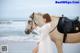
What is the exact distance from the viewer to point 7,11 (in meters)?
2.35

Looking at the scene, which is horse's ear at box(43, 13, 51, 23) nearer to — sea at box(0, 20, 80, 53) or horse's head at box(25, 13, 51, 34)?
horse's head at box(25, 13, 51, 34)

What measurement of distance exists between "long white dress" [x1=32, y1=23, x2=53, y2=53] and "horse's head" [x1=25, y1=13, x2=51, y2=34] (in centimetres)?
5

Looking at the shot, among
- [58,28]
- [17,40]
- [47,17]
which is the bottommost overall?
[17,40]

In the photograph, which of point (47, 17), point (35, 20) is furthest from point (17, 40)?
point (47, 17)

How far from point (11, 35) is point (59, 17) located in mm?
519

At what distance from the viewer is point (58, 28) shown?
230 centimetres

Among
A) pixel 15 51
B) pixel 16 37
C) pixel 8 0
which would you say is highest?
pixel 8 0

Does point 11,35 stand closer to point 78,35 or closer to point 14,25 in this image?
point 14,25

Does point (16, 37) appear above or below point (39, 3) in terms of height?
below

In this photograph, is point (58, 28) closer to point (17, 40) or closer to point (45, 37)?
point (45, 37)

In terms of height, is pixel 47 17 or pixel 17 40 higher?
pixel 47 17

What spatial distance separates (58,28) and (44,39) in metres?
0.18

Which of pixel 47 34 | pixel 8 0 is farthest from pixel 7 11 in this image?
pixel 47 34

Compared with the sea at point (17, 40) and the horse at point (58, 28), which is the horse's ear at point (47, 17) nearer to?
the horse at point (58, 28)
